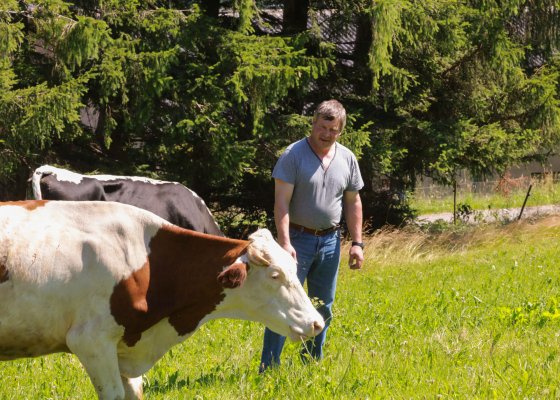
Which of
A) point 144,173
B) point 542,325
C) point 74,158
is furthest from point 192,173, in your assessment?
point 542,325

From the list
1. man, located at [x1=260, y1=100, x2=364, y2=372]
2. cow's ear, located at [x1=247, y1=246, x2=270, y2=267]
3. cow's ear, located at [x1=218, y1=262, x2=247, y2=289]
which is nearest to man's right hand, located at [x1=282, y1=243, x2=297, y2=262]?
man, located at [x1=260, y1=100, x2=364, y2=372]

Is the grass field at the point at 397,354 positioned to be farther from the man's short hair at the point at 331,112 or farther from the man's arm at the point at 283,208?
the man's short hair at the point at 331,112

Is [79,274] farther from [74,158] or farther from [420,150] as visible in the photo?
[420,150]

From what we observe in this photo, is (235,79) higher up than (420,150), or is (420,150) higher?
(235,79)

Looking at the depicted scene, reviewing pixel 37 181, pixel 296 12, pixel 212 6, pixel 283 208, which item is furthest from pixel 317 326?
pixel 296 12

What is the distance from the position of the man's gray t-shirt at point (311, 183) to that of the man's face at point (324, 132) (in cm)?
10

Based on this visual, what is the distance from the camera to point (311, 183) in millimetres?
6258

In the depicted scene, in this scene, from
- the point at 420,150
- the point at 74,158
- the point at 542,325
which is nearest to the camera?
the point at 542,325

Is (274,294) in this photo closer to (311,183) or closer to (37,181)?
(311,183)

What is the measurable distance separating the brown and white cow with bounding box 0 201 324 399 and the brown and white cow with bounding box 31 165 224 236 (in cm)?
433

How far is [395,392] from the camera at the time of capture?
18.1ft

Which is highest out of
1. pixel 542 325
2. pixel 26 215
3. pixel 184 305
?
pixel 26 215

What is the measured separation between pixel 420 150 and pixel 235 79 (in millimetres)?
4378

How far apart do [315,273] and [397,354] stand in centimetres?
86
